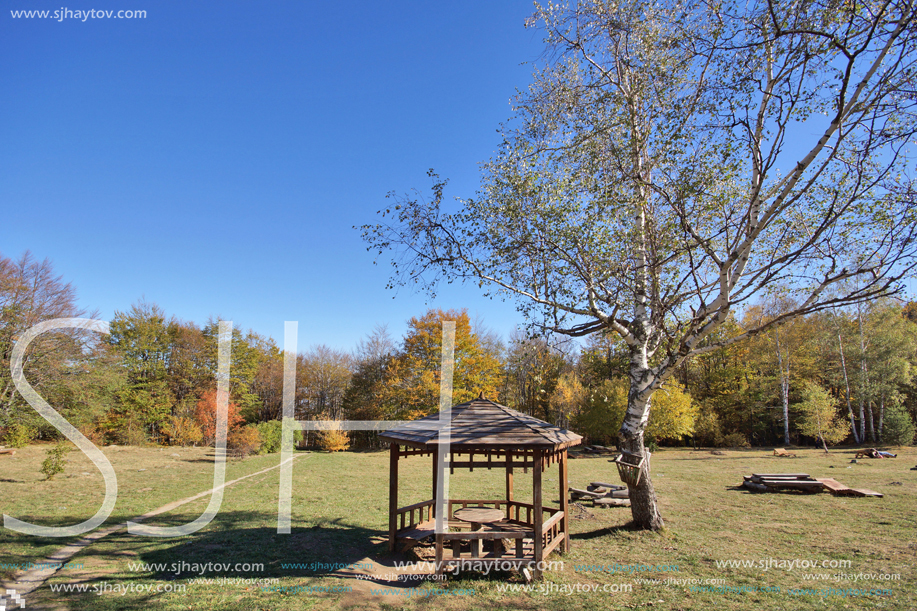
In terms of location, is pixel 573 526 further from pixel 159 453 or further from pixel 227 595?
pixel 159 453

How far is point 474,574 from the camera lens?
6.64 m

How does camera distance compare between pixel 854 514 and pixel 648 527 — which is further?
pixel 854 514

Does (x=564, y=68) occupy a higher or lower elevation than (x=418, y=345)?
higher

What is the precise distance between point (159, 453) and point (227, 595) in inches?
838

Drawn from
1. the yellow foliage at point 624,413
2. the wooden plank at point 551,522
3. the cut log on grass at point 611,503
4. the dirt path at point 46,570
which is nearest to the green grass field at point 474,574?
the dirt path at point 46,570

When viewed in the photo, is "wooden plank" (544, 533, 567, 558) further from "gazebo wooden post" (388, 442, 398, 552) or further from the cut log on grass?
the cut log on grass

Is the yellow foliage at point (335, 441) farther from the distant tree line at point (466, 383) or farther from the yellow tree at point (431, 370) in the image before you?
the yellow tree at point (431, 370)

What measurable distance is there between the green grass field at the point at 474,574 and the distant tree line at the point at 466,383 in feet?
28.0

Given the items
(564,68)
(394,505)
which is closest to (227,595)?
(394,505)

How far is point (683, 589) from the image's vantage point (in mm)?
5902

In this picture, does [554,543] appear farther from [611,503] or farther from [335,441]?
[335,441]

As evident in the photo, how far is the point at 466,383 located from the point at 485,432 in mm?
19844

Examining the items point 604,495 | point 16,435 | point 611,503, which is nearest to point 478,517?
point 611,503

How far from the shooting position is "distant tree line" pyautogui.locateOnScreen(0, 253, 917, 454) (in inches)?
827
